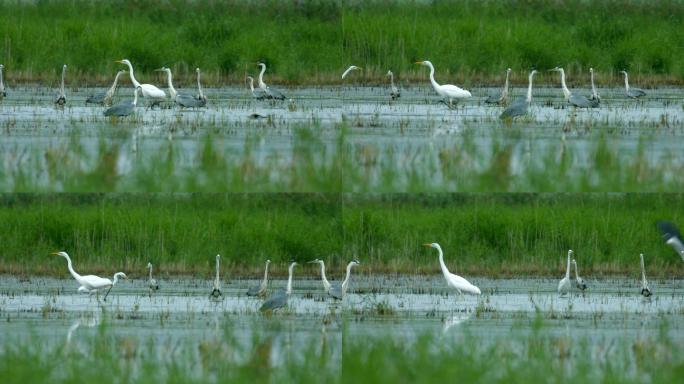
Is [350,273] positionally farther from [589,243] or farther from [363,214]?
[589,243]

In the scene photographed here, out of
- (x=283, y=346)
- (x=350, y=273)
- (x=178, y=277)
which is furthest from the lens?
(x=178, y=277)

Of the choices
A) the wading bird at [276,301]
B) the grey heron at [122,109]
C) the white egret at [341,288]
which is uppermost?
the grey heron at [122,109]

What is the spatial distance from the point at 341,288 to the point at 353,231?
33.2 inches

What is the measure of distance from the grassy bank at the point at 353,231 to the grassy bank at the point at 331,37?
1145 millimetres

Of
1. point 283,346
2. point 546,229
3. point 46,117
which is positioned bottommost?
point 283,346

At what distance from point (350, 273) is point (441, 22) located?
7.47 feet

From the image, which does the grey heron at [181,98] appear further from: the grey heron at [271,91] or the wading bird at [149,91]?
the grey heron at [271,91]

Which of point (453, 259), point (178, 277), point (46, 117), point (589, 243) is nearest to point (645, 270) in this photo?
point (589, 243)

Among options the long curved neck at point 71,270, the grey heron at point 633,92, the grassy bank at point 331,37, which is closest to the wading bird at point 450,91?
the grassy bank at point 331,37

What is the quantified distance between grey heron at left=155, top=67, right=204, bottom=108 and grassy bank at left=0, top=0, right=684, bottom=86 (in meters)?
0.16

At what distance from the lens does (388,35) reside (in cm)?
1429

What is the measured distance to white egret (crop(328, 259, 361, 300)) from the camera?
41.7 feet

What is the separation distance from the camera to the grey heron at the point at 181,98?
14.5 meters

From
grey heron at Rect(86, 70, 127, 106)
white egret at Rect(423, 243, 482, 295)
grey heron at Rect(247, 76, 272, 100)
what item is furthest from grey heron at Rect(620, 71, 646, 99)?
grey heron at Rect(86, 70, 127, 106)
